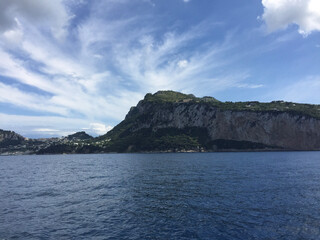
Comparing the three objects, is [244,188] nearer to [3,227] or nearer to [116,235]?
[116,235]

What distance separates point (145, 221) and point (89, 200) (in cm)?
1385

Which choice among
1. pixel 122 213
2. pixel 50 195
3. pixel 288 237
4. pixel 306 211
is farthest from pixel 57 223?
pixel 306 211

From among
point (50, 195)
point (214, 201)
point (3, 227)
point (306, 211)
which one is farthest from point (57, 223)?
point (306, 211)

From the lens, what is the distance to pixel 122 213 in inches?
1118

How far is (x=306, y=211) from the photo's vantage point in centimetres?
2783

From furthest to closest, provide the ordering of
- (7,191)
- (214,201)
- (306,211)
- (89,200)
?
(7,191), (89,200), (214,201), (306,211)

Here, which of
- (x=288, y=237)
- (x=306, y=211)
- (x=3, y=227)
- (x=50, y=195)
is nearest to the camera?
(x=288, y=237)

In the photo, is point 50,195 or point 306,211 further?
point 50,195

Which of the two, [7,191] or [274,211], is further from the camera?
[7,191]

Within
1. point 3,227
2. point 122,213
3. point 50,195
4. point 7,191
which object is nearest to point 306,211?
Result: point 122,213

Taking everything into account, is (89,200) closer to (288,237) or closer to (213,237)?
(213,237)

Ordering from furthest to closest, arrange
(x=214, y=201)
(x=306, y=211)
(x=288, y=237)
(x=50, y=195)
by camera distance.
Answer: (x=50, y=195) → (x=214, y=201) → (x=306, y=211) → (x=288, y=237)

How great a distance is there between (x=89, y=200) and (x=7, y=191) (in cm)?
2154

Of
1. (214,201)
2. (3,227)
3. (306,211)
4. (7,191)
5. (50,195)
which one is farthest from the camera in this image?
(7,191)
